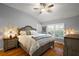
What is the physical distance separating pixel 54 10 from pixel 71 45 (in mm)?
684

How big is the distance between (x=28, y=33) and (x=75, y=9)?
0.91m

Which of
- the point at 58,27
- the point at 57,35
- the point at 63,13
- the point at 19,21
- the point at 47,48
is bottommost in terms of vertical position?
the point at 47,48

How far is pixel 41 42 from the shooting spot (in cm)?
141

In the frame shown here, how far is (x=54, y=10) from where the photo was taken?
1.35 metres

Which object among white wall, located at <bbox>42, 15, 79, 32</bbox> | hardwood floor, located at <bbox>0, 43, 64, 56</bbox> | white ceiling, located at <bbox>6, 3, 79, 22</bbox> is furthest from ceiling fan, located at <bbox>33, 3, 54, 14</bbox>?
hardwood floor, located at <bbox>0, 43, 64, 56</bbox>

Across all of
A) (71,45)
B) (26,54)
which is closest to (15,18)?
(26,54)

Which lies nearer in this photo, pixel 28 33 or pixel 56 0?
pixel 56 0

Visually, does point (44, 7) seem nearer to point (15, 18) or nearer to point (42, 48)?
point (15, 18)

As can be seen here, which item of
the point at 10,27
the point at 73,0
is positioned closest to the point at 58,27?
the point at 73,0

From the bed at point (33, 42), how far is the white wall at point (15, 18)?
0.10 metres

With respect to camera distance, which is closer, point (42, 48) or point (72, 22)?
point (72, 22)

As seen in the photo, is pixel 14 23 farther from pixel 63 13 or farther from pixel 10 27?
pixel 63 13

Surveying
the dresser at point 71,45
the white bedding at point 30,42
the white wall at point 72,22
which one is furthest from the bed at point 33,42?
the white wall at point 72,22

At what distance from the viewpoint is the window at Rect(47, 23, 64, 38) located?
136cm
